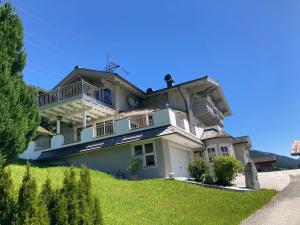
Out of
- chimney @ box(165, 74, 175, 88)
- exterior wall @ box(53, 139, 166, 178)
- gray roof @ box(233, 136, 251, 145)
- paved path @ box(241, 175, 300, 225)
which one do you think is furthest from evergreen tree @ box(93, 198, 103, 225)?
gray roof @ box(233, 136, 251, 145)

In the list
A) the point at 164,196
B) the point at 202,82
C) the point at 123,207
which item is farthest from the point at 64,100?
the point at 123,207

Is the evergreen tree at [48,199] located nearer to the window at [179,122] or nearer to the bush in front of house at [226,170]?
the bush in front of house at [226,170]

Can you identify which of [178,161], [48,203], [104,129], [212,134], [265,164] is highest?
[104,129]

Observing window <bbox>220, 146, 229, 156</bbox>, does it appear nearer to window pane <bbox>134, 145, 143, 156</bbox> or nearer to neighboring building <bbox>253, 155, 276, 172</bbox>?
window pane <bbox>134, 145, 143, 156</bbox>

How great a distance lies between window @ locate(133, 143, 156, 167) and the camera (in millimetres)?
22031

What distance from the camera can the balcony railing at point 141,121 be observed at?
22.8 m

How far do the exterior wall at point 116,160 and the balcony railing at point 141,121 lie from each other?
4.46ft

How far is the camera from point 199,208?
1327cm

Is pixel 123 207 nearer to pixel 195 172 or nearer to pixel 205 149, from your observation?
pixel 195 172

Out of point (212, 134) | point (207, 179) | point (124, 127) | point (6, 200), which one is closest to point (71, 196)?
point (6, 200)

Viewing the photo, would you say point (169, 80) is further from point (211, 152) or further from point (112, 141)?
point (112, 141)

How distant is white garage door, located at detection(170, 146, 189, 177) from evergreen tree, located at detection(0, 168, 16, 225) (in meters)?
15.5

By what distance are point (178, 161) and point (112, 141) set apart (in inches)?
189

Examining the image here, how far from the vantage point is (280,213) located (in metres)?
12.1
